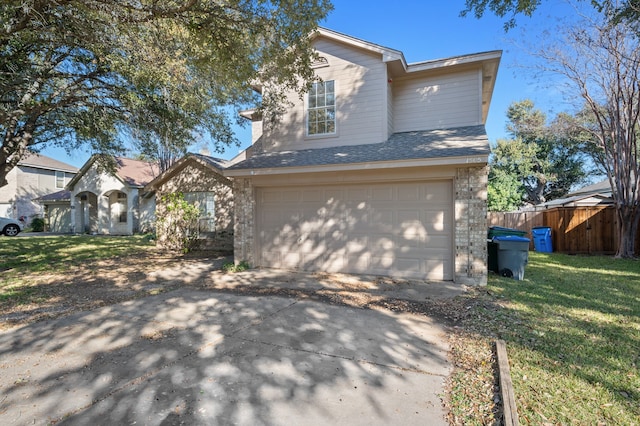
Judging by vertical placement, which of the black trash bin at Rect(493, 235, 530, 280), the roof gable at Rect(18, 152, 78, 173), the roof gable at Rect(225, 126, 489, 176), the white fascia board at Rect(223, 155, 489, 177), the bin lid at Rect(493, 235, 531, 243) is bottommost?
the black trash bin at Rect(493, 235, 530, 280)

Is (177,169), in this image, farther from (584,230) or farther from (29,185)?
(29,185)

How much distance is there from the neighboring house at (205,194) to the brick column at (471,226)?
8936 mm

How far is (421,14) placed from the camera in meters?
9.60

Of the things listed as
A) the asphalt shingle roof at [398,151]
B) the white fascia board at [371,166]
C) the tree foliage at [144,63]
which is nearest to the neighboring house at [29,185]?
the tree foliage at [144,63]

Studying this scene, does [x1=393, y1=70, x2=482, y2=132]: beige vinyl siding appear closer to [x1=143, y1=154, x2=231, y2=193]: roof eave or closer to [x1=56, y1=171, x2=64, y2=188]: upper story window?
[x1=143, y1=154, x2=231, y2=193]: roof eave

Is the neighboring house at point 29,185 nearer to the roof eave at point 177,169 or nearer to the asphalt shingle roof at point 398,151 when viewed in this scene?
the roof eave at point 177,169

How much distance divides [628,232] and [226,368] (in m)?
14.1

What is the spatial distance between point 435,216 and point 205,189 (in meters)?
9.62

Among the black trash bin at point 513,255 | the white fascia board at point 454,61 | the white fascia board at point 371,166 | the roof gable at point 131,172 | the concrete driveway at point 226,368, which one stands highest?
the white fascia board at point 454,61

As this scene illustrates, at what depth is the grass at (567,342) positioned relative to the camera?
2.89 metres

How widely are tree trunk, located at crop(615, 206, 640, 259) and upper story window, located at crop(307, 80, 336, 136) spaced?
10619 mm

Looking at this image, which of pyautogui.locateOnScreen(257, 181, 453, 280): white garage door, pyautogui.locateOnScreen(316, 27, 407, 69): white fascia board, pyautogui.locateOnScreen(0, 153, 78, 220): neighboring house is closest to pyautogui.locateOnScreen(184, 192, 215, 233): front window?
pyautogui.locateOnScreen(257, 181, 453, 280): white garage door

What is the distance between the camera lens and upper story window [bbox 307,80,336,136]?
9.81 metres

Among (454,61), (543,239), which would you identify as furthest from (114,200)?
(543,239)
